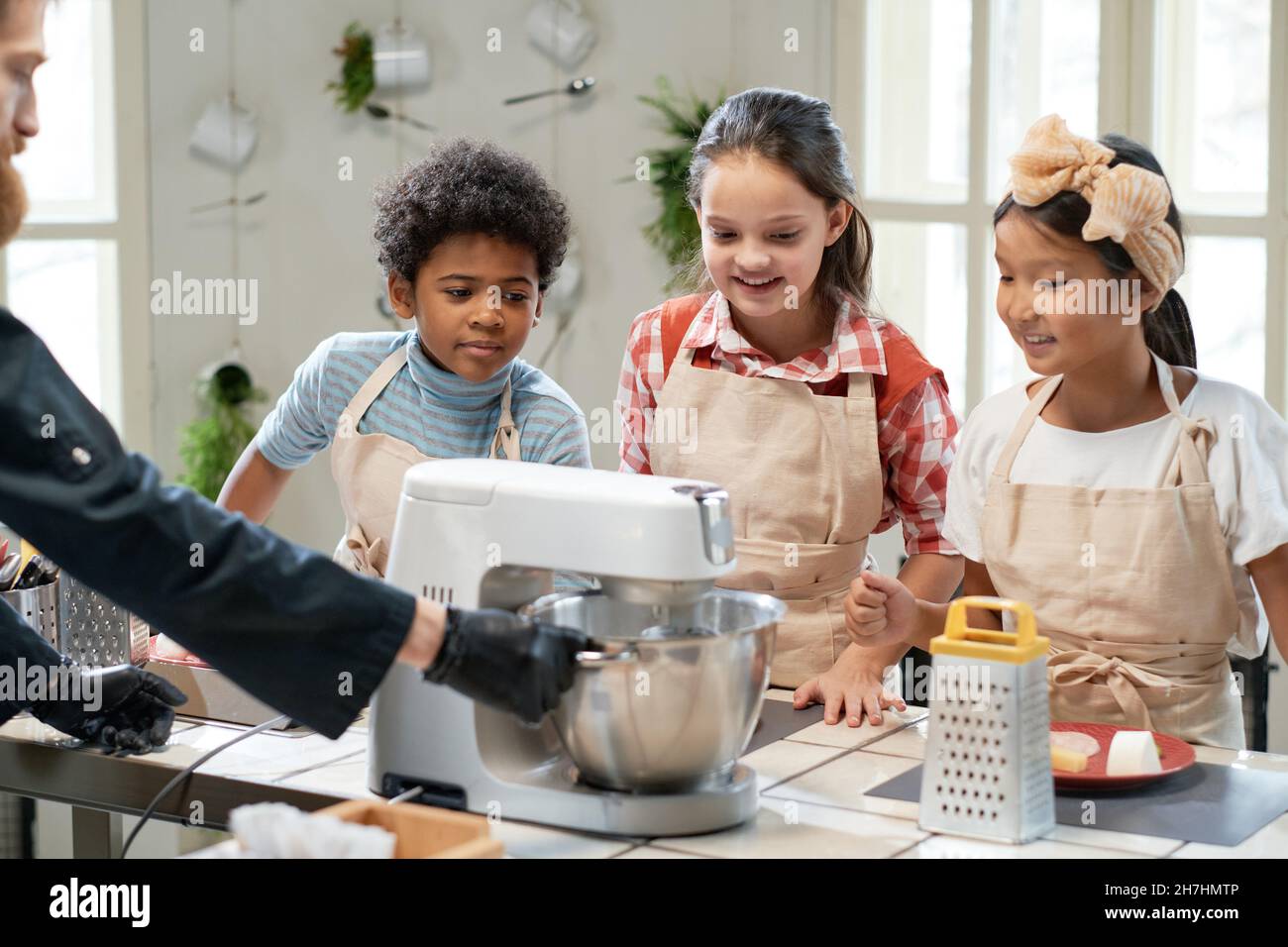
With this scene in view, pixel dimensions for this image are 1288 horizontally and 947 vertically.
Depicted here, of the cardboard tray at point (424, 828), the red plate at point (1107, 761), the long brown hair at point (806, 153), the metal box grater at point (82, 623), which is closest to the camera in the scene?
the cardboard tray at point (424, 828)

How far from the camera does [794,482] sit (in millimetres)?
1943

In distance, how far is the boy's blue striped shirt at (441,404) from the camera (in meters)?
1.95

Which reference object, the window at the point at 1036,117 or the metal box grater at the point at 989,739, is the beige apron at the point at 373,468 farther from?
the window at the point at 1036,117

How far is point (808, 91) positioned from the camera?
3328 mm

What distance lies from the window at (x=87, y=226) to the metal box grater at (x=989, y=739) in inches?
111

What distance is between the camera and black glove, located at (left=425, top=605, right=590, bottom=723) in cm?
126

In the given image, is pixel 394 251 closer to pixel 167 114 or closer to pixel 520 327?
pixel 520 327

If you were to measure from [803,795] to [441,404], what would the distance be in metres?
0.80

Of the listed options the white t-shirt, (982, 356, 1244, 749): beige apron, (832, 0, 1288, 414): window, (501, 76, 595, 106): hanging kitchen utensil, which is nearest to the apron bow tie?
(982, 356, 1244, 749): beige apron

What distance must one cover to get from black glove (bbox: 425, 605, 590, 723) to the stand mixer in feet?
0.10

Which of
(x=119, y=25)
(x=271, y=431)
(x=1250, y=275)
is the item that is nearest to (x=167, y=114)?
(x=119, y=25)

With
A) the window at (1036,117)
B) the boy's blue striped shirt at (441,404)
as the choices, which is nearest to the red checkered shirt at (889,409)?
the boy's blue striped shirt at (441,404)

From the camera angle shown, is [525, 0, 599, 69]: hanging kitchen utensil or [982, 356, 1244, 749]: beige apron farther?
[525, 0, 599, 69]: hanging kitchen utensil

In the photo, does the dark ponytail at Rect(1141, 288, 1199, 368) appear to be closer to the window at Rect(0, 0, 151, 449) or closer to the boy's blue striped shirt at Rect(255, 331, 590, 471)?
the boy's blue striped shirt at Rect(255, 331, 590, 471)
